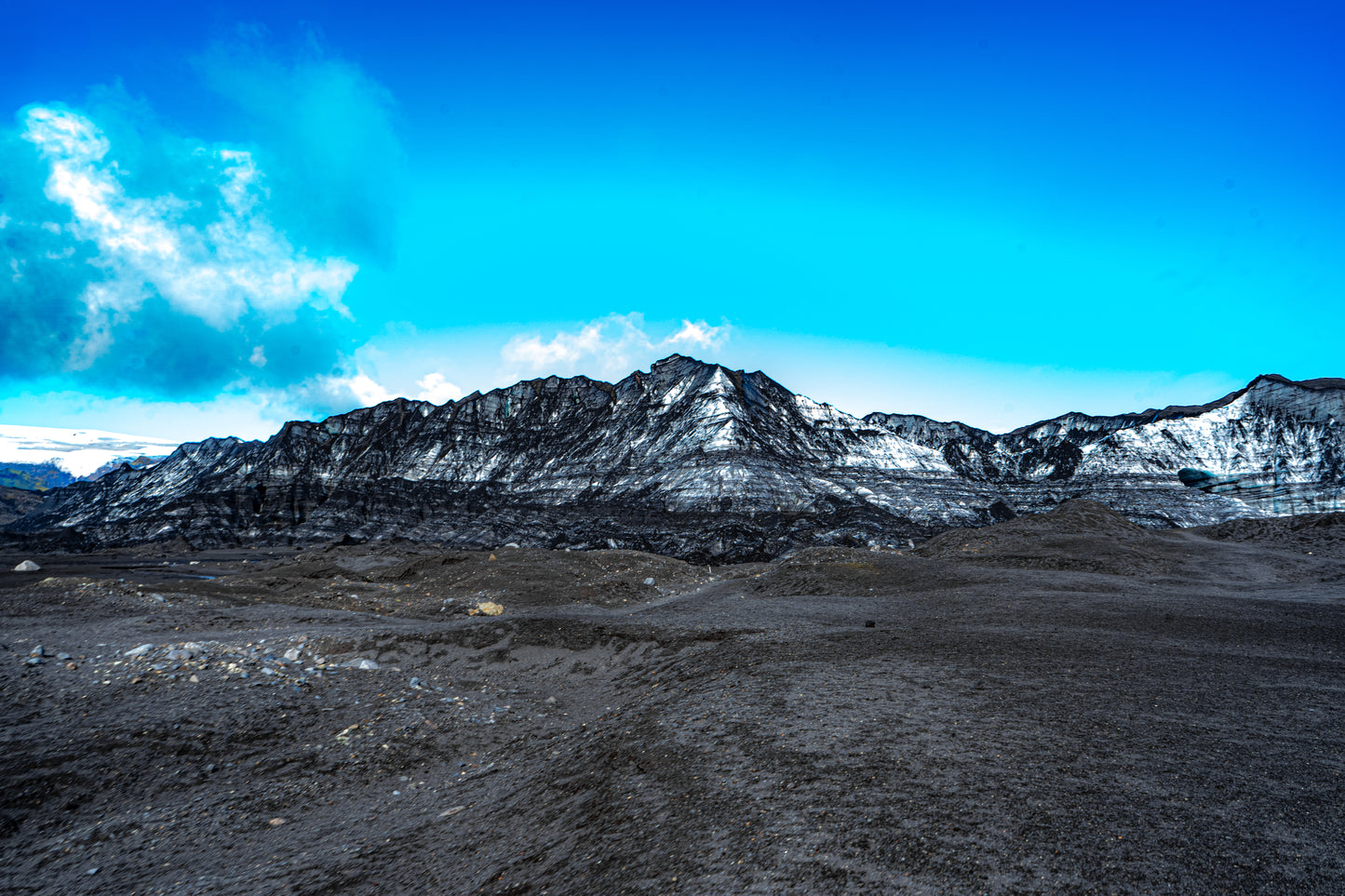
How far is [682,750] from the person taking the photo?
686 cm

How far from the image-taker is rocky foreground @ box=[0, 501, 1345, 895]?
15.0ft

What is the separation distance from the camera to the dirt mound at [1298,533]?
28.0m

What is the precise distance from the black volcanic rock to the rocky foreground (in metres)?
30.8

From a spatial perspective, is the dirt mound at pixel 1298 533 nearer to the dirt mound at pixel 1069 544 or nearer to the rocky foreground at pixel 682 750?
the dirt mound at pixel 1069 544

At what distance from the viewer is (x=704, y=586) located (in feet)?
75.7

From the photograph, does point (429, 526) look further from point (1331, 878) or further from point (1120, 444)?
point (1120, 444)

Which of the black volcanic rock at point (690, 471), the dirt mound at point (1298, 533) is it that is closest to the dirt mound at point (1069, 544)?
the dirt mound at point (1298, 533)

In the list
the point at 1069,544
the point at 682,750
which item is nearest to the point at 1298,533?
the point at 1069,544

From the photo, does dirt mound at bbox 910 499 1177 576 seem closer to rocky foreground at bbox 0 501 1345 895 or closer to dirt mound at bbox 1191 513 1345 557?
dirt mound at bbox 1191 513 1345 557

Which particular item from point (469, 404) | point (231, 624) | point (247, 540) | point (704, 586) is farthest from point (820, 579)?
point (469, 404)

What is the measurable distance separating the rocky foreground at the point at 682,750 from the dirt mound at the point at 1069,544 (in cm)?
863

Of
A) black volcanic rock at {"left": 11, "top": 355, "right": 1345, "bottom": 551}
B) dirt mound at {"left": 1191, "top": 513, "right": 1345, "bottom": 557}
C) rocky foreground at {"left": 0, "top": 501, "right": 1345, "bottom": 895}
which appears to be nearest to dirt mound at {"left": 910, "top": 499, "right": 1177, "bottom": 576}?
dirt mound at {"left": 1191, "top": 513, "right": 1345, "bottom": 557}

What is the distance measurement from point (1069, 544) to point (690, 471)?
39097 millimetres

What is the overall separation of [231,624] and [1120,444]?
8186cm
